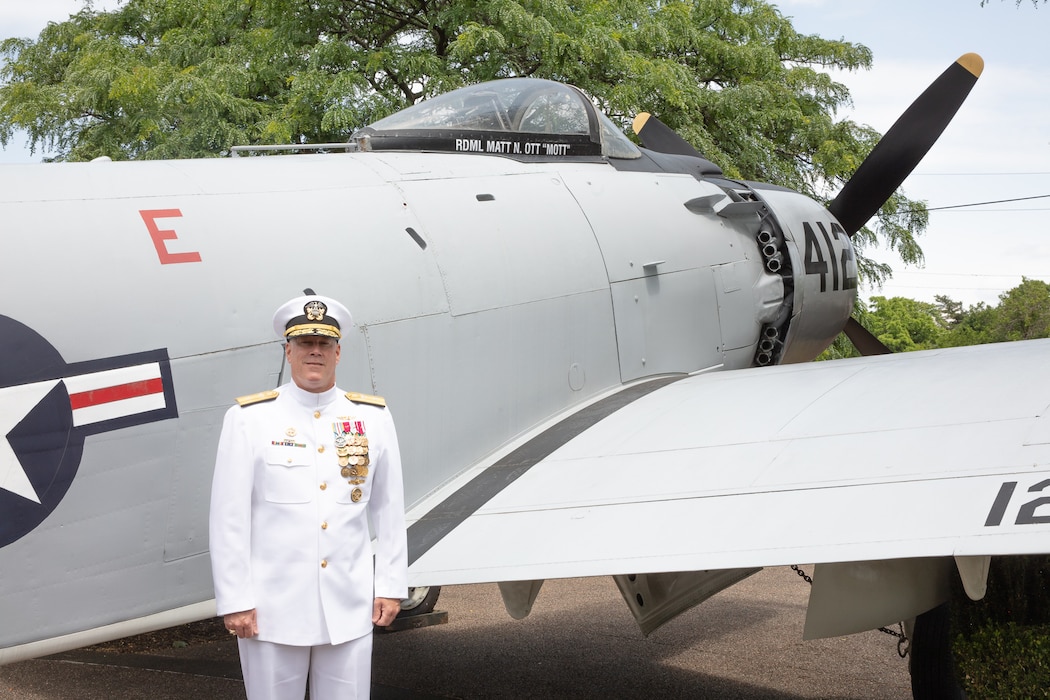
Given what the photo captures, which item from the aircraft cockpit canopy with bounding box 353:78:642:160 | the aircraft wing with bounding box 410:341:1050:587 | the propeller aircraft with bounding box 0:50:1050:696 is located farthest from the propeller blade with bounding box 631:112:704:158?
the aircraft wing with bounding box 410:341:1050:587

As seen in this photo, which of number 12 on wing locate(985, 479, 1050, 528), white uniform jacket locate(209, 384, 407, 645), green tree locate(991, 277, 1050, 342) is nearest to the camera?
number 12 on wing locate(985, 479, 1050, 528)

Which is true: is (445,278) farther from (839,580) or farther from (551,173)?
(839,580)

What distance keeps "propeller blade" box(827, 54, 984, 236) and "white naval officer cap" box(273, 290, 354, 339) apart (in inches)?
205

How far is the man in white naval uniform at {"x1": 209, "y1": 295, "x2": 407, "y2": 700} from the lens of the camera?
2865 mm

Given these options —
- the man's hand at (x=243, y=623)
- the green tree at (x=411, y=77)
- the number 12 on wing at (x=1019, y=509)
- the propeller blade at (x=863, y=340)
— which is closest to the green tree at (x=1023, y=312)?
the green tree at (x=411, y=77)

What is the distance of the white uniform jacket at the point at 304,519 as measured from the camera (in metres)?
2.86

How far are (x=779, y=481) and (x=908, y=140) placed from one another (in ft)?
15.5

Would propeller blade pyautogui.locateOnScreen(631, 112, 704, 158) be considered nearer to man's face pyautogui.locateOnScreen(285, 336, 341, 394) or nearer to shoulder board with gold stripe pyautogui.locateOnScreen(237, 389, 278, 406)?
man's face pyautogui.locateOnScreen(285, 336, 341, 394)

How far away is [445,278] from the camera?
427cm

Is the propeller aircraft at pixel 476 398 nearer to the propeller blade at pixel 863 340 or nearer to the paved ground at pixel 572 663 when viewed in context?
the paved ground at pixel 572 663

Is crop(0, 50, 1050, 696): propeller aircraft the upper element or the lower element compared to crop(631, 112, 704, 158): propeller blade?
lower

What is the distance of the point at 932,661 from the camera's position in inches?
175

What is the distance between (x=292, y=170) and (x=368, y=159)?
524 millimetres

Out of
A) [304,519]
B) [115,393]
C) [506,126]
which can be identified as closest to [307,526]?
[304,519]
